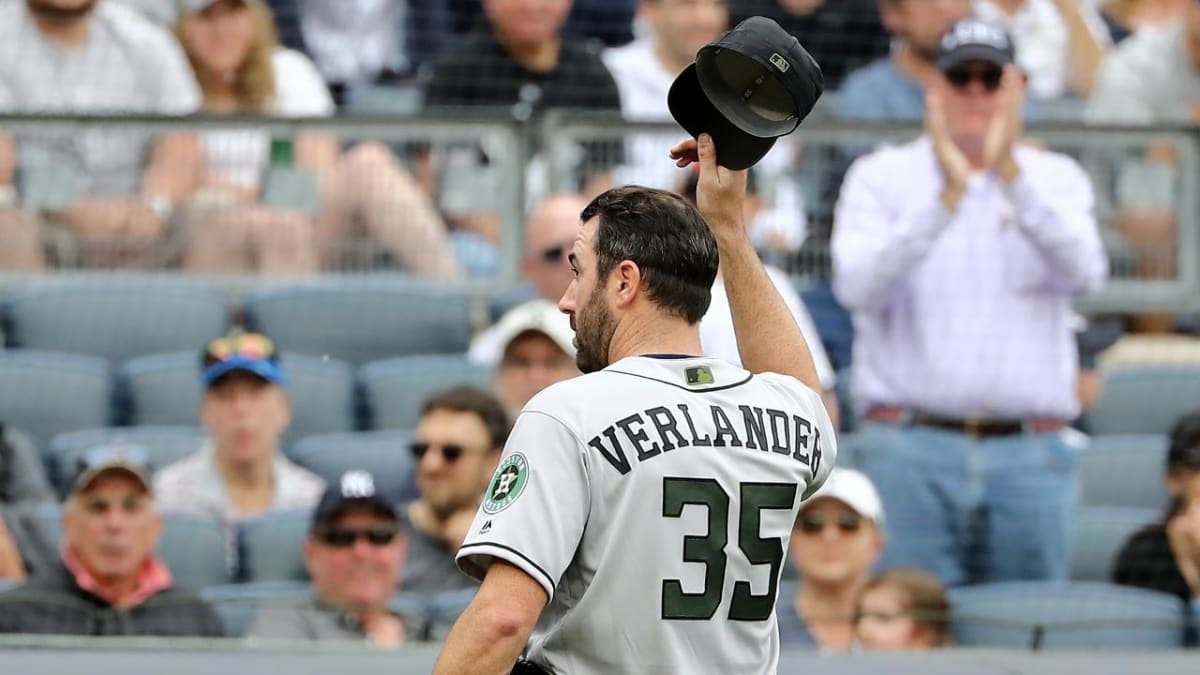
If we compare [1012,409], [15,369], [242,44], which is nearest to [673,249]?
[1012,409]

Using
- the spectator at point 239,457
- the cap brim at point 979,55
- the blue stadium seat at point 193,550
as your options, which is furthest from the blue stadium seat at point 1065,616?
the blue stadium seat at point 193,550

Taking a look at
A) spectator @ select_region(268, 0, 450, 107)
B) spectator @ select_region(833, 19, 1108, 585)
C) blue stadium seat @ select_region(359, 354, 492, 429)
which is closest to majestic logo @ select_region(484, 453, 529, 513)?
spectator @ select_region(833, 19, 1108, 585)

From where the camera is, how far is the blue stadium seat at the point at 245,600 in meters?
5.25

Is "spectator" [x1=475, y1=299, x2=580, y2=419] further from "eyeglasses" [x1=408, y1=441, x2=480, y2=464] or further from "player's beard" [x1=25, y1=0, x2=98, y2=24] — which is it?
"player's beard" [x1=25, y1=0, x2=98, y2=24]

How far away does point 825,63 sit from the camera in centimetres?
768

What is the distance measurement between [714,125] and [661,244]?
0.26 metres

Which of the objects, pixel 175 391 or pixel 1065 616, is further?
pixel 175 391

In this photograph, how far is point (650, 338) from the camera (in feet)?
9.56

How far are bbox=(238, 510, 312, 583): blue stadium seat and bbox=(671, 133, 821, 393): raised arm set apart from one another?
2.85 m

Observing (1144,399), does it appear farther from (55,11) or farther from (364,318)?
(55,11)

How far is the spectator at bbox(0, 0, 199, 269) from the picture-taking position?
23.0 feet

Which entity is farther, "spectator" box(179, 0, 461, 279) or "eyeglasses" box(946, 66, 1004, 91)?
"spectator" box(179, 0, 461, 279)

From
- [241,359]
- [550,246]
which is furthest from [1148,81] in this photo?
[241,359]

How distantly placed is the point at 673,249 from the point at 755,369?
396 mm
